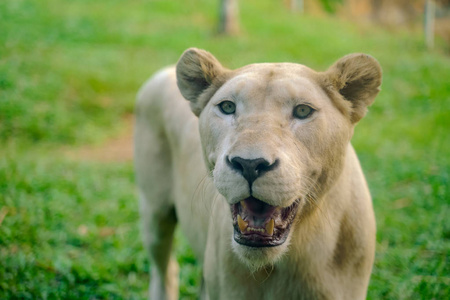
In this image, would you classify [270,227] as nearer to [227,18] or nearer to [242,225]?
[242,225]

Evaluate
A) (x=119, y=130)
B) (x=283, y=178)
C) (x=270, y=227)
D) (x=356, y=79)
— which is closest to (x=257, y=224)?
(x=270, y=227)

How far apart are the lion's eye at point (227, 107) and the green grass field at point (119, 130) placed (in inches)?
86.5

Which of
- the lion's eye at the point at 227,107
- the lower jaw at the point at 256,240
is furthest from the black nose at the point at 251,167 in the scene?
the lion's eye at the point at 227,107

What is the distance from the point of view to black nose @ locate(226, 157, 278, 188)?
1927mm

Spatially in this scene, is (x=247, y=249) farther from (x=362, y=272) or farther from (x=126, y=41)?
(x=126, y=41)

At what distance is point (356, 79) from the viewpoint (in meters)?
2.43

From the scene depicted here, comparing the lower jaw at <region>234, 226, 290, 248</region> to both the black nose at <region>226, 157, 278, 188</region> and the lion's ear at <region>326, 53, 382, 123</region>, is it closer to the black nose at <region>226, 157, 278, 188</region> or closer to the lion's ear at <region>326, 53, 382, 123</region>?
the black nose at <region>226, 157, 278, 188</region>

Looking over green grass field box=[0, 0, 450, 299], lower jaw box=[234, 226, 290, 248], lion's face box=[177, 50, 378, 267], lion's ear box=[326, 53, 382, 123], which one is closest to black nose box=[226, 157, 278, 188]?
lion's face box=[177, 50, 378, 267]

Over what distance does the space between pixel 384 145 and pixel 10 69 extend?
276 inches

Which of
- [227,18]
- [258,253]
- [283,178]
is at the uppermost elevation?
[227,18]

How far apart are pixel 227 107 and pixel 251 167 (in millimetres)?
529

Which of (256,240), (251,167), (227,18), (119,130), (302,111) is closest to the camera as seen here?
(251,167)

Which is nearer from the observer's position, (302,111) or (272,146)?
(272,146)

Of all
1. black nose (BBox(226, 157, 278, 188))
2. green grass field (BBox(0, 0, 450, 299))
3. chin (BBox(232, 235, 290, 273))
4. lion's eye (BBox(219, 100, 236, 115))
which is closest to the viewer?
black nose (BBox(226, 157, 278, 188))
